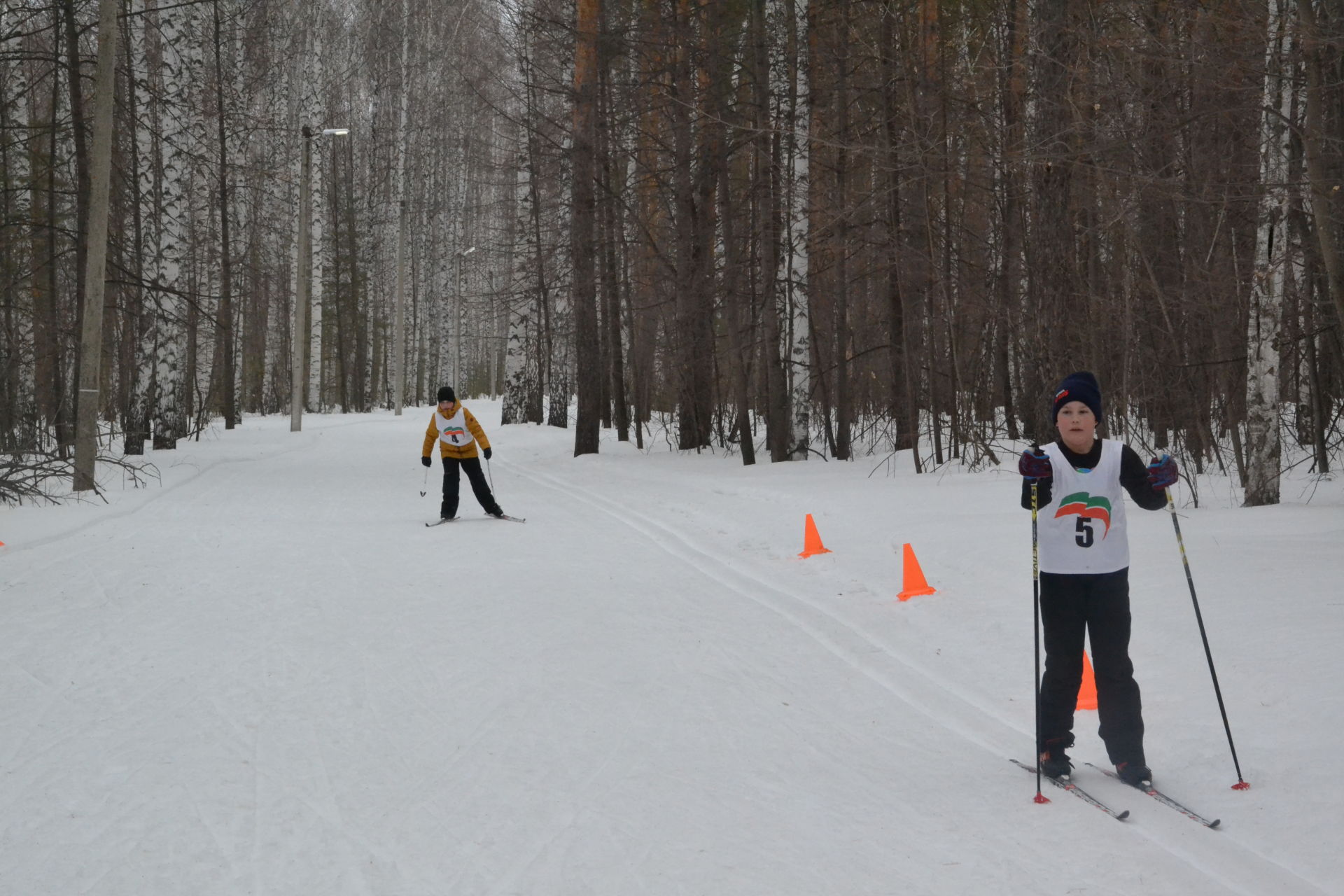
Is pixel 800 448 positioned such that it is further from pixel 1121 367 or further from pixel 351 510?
pixel 351 510

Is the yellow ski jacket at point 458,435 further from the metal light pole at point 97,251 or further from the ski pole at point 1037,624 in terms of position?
the ski pole at point 1037,624

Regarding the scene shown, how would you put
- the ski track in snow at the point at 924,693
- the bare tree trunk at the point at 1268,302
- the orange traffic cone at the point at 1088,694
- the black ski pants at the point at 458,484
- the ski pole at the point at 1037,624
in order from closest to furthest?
the ski track in snow at the point at 924,693 < the ski pole at the point at 1037,624 < the orange traffic cone at the point at 1088,694 < the bare tree trunk at the point at 1268,302 < the black ski pants at the point at 458,484

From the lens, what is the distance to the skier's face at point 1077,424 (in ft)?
17.5

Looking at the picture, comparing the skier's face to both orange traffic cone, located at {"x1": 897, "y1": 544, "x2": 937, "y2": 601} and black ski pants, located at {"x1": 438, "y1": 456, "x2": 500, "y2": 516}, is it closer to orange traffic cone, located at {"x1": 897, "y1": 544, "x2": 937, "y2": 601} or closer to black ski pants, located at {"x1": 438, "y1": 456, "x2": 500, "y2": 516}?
orange traffic cone, located at {"x1": 897, "y1": 544, "x2": 937, "y2": 601}

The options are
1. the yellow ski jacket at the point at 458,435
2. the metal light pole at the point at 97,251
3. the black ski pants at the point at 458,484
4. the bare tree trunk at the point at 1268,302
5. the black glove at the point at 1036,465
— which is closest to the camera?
Answer: the black glove at the point at 1036,465

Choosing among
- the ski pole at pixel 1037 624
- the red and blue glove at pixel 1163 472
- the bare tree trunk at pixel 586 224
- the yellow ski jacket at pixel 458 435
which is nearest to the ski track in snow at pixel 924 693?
the ski pole at pixel 1037 624

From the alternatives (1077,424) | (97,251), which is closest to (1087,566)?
(1077,424)

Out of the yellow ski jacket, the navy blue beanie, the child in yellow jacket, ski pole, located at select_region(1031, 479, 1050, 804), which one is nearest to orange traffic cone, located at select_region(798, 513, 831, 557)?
the child in yellow jacket

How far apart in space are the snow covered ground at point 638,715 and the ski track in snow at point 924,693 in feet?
0.09

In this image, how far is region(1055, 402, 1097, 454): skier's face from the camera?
5.33 metres

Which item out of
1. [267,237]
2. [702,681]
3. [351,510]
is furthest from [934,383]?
[267,237]

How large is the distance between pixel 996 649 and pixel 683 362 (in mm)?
15681

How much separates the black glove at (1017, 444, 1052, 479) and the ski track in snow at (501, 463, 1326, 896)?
1.42 metres

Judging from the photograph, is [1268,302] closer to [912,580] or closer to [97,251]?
[912,580]
